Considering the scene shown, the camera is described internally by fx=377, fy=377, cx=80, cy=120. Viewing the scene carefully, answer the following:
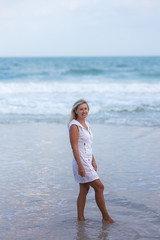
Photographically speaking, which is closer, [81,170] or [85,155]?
[81,170]

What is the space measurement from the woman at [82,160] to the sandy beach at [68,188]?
0.26m

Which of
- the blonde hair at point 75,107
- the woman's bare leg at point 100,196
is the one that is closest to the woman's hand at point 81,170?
the woman's bare leg at point 100,196

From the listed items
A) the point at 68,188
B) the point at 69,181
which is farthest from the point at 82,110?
the point at 69,181

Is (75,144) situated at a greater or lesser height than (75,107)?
lesser

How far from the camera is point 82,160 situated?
171 inches

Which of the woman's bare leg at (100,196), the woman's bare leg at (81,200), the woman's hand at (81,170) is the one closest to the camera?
the woman's hand at (81,170)

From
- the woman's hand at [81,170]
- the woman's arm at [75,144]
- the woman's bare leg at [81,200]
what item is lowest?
the woman's bare leg at [81,200]

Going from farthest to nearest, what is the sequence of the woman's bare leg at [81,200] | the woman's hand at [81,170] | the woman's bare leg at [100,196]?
the woman's bare leg at [81,200] → the woman's bare leg at [100,196] → the woman's hand at [81,170]

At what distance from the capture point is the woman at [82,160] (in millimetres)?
4297

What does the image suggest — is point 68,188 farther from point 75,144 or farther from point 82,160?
point 75,144

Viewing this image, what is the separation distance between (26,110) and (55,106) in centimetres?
175

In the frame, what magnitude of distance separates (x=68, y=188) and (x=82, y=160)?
1461mm

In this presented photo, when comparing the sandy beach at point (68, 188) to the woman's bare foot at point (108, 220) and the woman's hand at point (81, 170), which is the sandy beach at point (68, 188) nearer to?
the woman's bare foot at point (108, 220)

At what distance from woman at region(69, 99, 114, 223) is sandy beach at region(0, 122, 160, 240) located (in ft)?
0.87
